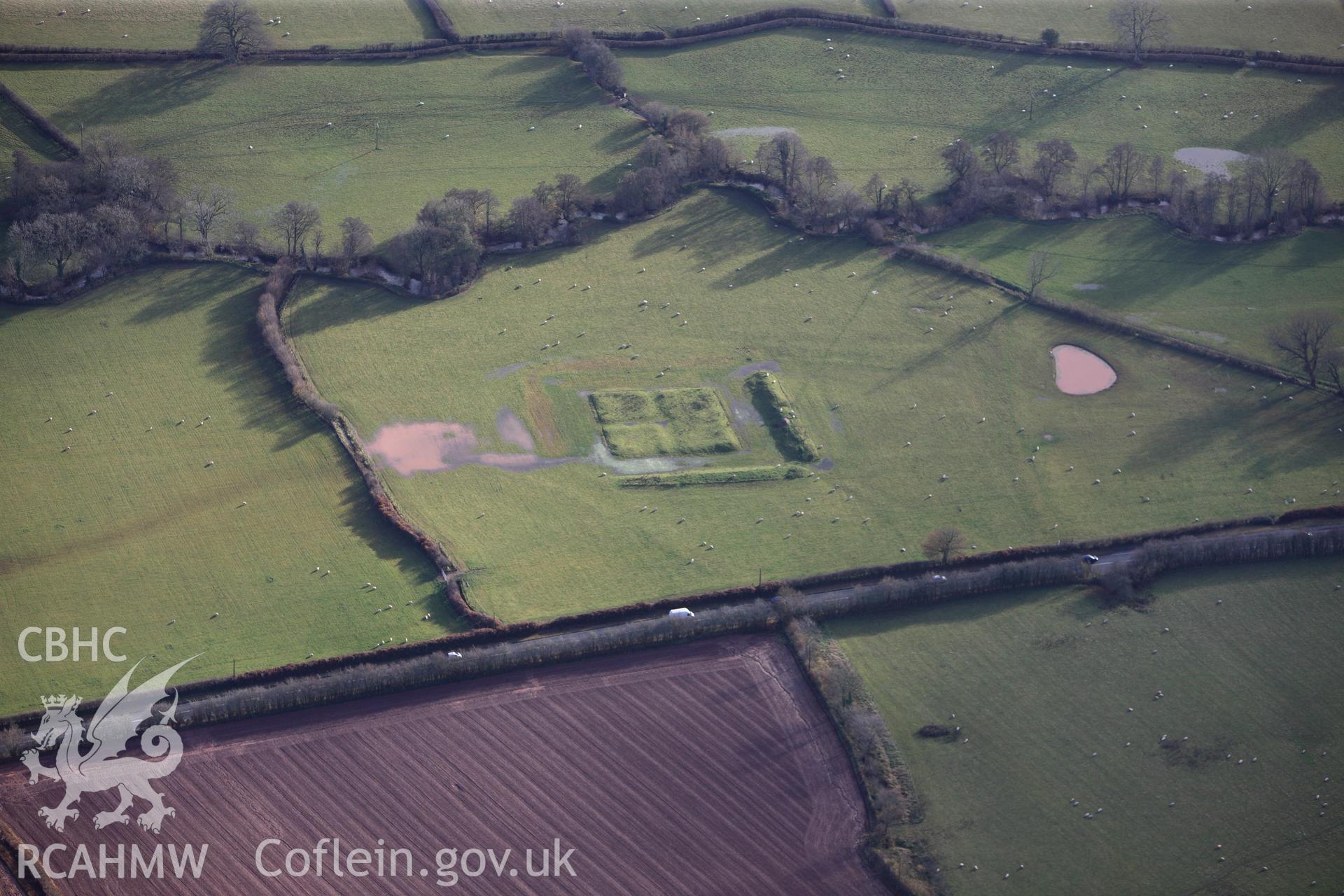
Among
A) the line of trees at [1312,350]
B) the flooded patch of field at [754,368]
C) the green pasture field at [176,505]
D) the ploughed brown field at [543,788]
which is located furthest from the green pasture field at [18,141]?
the line of trees at [1312,350]

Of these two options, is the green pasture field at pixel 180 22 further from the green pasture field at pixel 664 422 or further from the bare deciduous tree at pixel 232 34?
the green pasture field at pixel 664 422

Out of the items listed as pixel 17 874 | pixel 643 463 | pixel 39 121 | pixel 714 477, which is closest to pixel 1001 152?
pixel 714 477

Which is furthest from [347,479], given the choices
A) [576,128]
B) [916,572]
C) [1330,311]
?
[1330,311]

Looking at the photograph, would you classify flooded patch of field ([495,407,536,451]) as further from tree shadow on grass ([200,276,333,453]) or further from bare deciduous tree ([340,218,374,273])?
bare deciduous tree ([340,218,374,273])

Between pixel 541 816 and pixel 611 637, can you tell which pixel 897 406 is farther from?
pixel 541 816

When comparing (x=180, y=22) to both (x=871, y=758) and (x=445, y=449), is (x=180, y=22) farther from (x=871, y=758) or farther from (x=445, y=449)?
(x=871, y=758)

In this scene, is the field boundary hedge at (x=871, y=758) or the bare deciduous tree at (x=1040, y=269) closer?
the field boundary hedge at (x=871, y=758)

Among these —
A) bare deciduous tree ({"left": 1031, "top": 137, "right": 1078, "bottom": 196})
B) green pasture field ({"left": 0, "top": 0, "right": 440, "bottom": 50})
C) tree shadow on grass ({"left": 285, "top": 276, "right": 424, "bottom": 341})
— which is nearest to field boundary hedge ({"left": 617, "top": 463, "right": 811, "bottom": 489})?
tree shadow on grass ({"left": 285, "top": 276, "right": 424, "bottom": 341})
